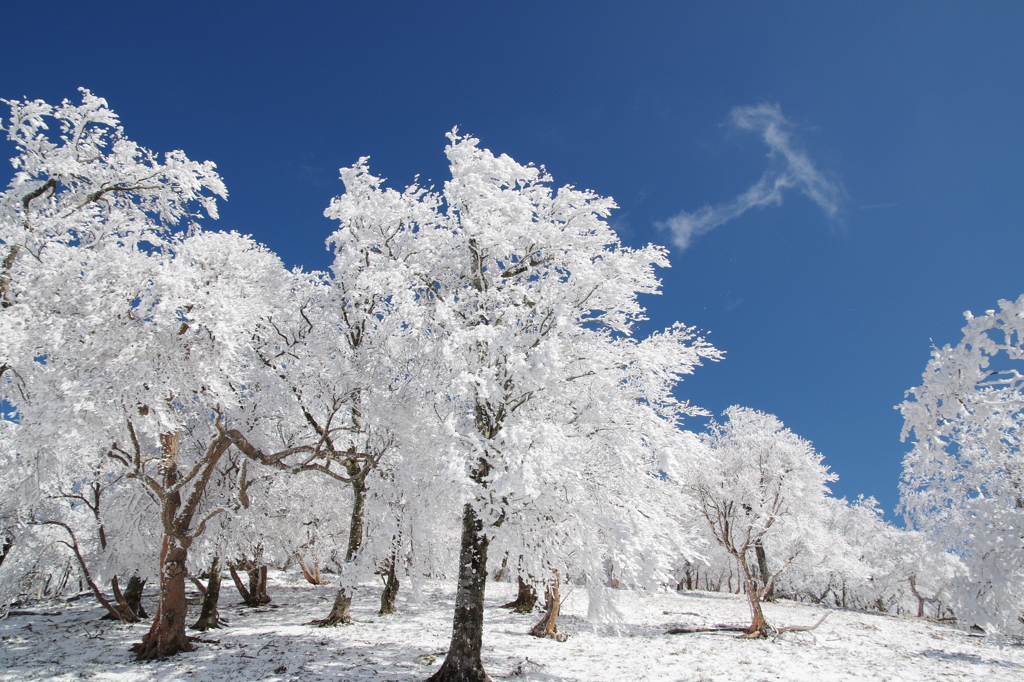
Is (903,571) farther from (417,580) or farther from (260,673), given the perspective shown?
(260,673)

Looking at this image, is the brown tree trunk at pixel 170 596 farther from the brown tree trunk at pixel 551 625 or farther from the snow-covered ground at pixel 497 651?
the brown tree trunk at pixel 551 625

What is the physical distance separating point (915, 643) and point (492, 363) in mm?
18914

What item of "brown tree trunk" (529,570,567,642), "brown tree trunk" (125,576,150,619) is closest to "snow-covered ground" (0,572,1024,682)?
"brown tree trunk" (529,570,567,642)

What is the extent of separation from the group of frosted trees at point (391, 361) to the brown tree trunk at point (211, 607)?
1.62 metres

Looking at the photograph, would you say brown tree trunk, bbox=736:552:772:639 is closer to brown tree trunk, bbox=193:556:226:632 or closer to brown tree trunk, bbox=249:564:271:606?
brown tree trunk, bbox=193:556:226:632

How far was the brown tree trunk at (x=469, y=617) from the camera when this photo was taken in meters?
9.66

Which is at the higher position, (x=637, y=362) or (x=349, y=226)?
(x=349, y=226)

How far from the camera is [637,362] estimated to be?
10508 millimetres

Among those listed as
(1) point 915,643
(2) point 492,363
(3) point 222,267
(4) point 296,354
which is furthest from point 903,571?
(3) point 222,267

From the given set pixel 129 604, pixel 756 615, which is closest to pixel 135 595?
pixel 129 604

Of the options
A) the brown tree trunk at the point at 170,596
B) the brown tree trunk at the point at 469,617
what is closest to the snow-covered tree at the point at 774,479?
the brown tree trunk at the point at 469,617

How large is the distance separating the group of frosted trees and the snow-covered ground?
153 cm

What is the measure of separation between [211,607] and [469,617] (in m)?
11.4

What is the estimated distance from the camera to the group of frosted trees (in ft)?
30.6
